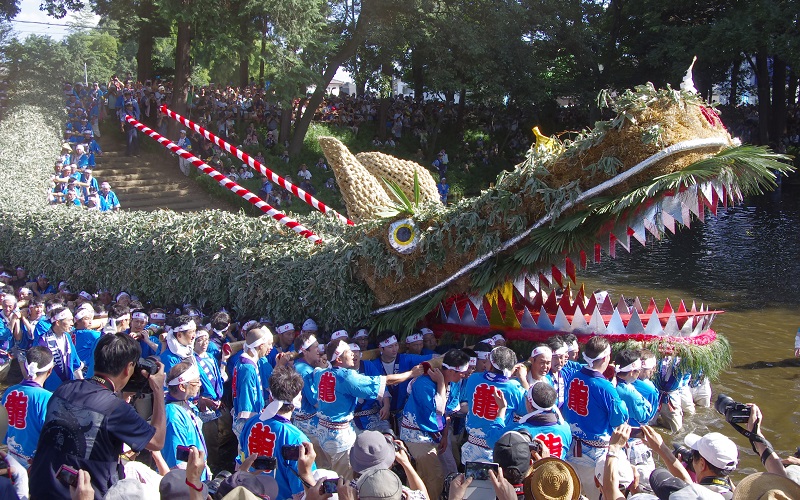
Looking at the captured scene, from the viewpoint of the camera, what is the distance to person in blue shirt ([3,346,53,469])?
475cm

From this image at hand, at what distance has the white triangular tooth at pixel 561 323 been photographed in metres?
6.91

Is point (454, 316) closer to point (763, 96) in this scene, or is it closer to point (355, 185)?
point (355, 185)

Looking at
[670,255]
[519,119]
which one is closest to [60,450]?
[670,255]

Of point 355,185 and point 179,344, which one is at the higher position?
point 355,185

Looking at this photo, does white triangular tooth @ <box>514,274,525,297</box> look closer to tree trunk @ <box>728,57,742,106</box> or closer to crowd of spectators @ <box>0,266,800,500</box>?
crowd of spectators @ <box>0,266,800,500</box>

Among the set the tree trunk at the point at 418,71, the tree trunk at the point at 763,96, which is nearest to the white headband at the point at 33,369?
the tree trunk at the point at 418,71

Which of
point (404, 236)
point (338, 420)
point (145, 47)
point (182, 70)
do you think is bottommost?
point (338, 420)

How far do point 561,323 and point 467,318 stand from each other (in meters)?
0.94

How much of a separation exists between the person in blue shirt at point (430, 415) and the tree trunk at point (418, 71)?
2104 centimetres

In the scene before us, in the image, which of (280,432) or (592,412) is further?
(592,412)

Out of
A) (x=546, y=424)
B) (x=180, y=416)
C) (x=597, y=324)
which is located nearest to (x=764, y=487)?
(x=546, y=424)

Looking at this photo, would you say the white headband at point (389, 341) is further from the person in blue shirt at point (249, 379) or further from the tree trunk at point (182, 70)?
the tree trunk at point (182, 70)

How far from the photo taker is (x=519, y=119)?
28781 millimetres

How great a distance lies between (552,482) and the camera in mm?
3381
